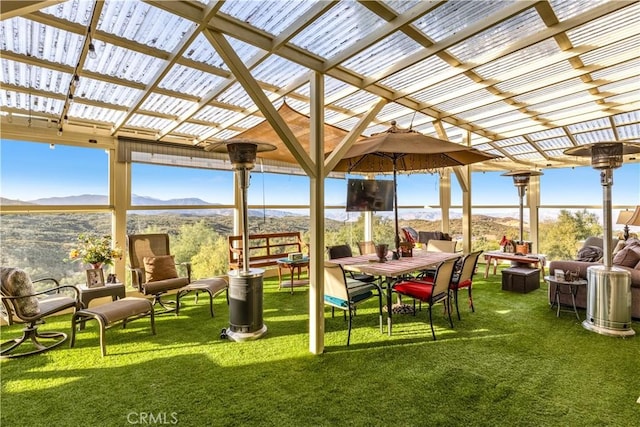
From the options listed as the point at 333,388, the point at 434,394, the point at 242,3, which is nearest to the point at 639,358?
the point at 434,394

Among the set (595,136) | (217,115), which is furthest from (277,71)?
(595,136)

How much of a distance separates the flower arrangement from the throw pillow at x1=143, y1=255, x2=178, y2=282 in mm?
412

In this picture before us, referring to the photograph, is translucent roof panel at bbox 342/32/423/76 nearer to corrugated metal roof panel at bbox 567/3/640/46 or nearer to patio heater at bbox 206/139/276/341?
patio heater at bbox 206/139/276/341

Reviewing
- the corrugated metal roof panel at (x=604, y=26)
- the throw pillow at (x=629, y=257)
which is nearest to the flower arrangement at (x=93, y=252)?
the corrugated metal roof panel at (x=604, y=26)

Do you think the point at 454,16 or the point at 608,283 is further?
the point at 608,283

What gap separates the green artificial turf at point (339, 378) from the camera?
211 cm

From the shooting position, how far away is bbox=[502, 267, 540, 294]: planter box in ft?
16.8

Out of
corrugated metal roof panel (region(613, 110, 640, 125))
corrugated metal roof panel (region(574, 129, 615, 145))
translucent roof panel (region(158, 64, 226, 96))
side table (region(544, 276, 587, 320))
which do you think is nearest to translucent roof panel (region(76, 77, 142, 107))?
translucent roof panel (region(158, 64, 226, 96))

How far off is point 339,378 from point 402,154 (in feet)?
9.46

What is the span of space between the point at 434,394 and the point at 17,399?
3076 millimetres

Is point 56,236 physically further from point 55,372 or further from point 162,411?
point 162,411

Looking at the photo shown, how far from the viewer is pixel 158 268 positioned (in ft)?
14.6

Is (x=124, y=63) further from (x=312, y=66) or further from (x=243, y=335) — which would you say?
(x=243, y=335)

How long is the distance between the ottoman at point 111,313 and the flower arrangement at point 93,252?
0.79m
